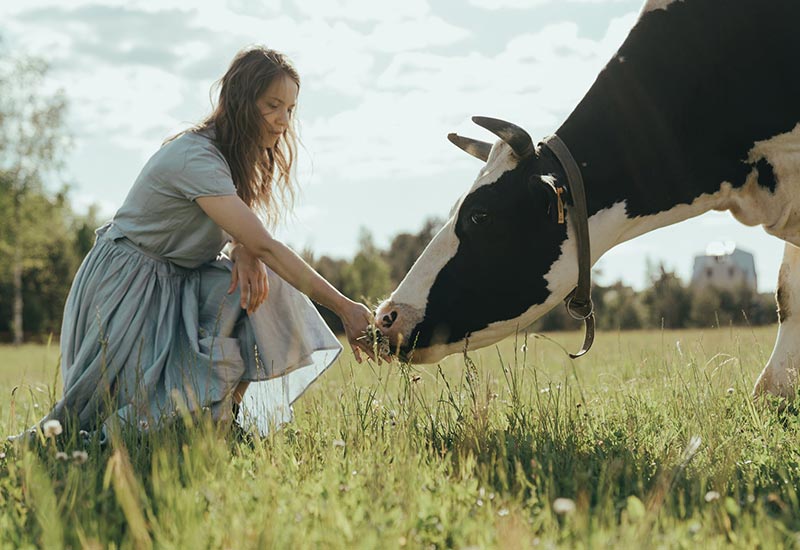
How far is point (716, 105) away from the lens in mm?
4750

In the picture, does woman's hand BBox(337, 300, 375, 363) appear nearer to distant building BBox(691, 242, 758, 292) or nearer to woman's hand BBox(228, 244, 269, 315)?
woman's hand BBox(228, 244, 269, 315)

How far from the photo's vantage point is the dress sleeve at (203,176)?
175 inches

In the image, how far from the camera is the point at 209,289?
488cm

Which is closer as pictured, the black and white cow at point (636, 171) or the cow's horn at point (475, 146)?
the black and white cow at point (636, 171)

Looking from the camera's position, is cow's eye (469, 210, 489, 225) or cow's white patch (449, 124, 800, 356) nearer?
cow's eye (469, 210, 489, 225)

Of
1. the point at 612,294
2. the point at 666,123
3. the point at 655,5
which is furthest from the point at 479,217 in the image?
the point at 612,294

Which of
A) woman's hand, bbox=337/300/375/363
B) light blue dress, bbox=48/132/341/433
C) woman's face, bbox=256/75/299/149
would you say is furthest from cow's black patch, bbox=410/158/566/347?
woman's face, bbox=256/75/299/149

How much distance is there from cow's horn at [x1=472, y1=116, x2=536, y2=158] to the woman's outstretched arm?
1129 mm

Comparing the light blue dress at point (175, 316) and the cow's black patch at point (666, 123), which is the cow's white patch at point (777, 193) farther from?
the light blue dress at point (175, 316)

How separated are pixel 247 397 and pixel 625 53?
9.67ft

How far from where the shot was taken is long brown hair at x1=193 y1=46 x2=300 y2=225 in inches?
188

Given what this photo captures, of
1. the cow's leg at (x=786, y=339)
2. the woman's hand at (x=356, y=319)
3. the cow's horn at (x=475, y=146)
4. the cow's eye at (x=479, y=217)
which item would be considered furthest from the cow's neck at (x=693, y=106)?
the woman's hand at (x=356, y=319)

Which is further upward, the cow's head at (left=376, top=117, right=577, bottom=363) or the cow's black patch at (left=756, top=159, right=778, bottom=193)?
the cow's black patch at (left=756, top=159, right=778, bottom=193)

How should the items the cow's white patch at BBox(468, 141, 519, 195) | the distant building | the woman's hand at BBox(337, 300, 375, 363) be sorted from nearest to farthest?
the woman's hand at BBox(337, 300, 375, 363), the cow's white patch at BBox(468, 141, 519, 195), the distant building
